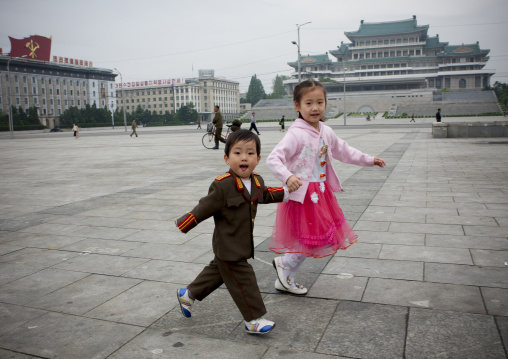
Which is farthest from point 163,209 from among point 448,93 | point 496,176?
point 448,93

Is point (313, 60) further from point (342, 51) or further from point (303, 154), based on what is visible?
point (303, 154)

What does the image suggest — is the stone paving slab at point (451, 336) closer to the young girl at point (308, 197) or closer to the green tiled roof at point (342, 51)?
the young girl at point (308, 197)

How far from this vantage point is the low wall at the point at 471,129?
1834 cm

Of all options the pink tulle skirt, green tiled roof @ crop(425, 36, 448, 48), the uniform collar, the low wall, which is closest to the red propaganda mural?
green tiled roof @ crop(425, 36, 448, 48)

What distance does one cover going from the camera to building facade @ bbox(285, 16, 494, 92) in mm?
80750

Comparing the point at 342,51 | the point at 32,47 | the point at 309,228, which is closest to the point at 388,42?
the point at 342,51

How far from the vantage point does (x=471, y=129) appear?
18812mm

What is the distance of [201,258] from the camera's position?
13.4 feet

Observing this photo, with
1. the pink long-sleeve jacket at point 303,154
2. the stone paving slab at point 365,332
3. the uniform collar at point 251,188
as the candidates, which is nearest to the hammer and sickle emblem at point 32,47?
the pink long-sleeve jacket at point 303,154

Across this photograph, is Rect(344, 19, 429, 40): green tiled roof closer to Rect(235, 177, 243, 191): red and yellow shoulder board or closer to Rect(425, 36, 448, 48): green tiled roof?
Rect(425, 36, 448, 48): green tiled roof

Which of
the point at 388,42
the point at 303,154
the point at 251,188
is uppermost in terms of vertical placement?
the point at 388,42

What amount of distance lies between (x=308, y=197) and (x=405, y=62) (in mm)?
87705

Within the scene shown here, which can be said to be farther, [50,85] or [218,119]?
[50,85]

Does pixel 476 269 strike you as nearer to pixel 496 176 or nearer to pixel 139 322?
pixel 139 322
